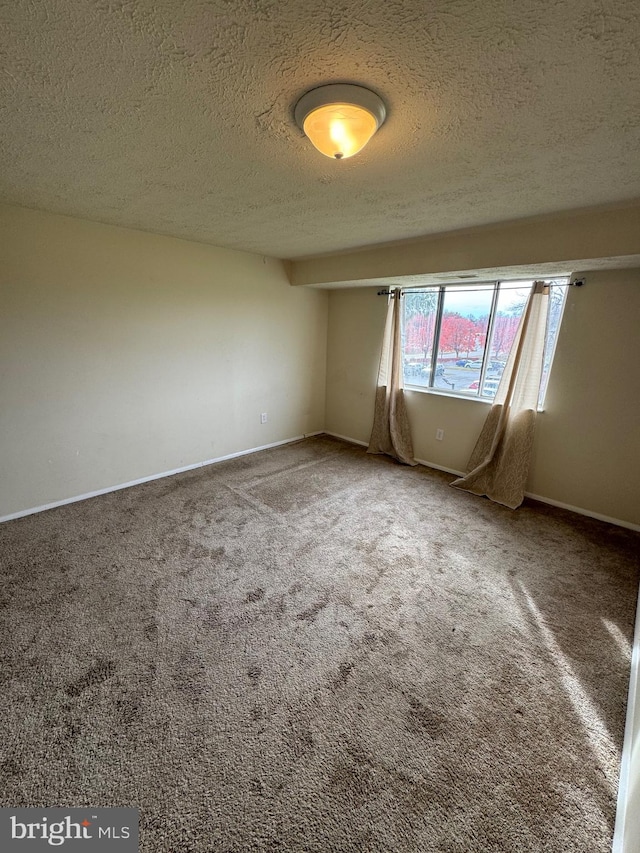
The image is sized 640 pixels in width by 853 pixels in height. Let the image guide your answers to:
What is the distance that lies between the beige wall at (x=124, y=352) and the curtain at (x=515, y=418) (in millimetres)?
2483

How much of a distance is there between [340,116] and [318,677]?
→ 7.27 ft

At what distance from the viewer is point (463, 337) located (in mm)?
3564

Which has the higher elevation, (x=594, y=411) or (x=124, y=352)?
(x=124, y=352)

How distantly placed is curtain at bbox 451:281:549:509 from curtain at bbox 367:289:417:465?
0.88 meters

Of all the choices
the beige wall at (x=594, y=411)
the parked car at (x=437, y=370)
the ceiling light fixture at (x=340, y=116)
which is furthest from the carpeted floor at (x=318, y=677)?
the ceiling light fixture at (x=340, y=116)

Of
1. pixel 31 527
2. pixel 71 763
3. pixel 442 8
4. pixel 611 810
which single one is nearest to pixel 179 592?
pixel 71 763

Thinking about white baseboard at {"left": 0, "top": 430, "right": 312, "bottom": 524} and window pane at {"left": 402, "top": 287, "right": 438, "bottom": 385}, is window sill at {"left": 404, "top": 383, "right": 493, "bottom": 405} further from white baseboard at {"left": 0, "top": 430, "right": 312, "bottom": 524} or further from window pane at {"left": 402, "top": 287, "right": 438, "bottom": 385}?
white baseboard at {"left": 0, "top": 430, "right": 312, "bottom": 524}

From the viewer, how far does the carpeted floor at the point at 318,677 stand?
1.13 meters

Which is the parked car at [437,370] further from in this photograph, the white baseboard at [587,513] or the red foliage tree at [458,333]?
the white baseboard at [587,513]

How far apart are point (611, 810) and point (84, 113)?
3.04 metres

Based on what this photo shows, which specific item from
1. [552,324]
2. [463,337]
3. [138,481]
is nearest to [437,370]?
[463,337]

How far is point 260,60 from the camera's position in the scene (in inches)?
38.4

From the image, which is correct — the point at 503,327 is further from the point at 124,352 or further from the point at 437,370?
the point at 124,352

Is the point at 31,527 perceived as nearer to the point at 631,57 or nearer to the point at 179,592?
the point at 179,592
